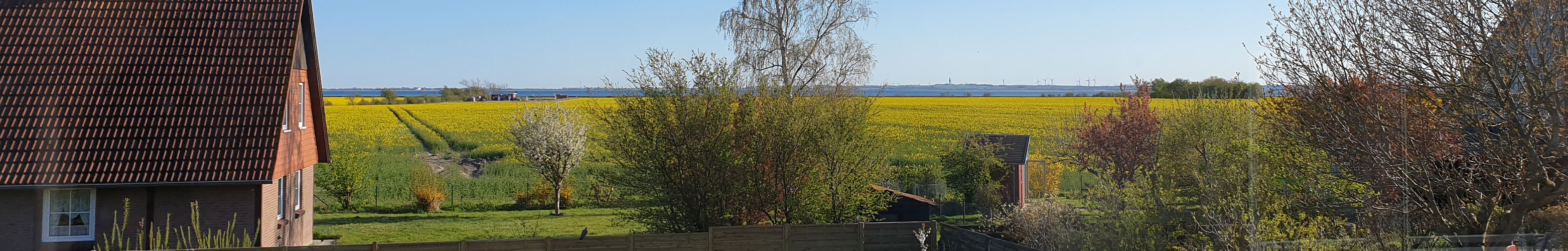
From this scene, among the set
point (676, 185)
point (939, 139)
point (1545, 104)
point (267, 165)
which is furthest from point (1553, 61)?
point (939, 139)

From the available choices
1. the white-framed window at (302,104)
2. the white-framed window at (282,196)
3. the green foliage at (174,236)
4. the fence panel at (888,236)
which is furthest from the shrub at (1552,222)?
the white-framed window at (302,104)

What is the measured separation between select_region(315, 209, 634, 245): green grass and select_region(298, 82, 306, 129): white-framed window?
338 centimetres

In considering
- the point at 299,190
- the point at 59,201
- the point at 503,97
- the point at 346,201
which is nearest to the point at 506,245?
the point at 299,190

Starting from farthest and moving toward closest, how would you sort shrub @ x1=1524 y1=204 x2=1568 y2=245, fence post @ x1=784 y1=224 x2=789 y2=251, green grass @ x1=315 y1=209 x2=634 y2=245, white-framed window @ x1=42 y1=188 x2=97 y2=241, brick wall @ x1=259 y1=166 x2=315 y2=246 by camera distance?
green grass @ x1=315 y1=209 x2=634 y2=245, fence post @ x1=784 y1=224 x2=789 y2=251, brick wall @ x1=259 y1=166 x2=315 y2=246, white-framed window @ x1=42 y1=188 x2=97 y2=241, shrub @ x1=1524 y1=204 x2=1568 y2=245

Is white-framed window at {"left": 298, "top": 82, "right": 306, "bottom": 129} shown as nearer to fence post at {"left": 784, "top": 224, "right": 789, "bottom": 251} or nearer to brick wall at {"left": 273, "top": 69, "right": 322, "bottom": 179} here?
brick wall at {"left": 273, "top": 69, "right": 322, "bottom": 179}

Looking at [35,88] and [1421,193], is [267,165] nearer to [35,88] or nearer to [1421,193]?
[35,88]

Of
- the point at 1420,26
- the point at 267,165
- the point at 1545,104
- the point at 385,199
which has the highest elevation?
the point at 1420,26

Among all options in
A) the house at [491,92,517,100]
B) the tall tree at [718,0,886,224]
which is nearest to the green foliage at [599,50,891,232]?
the tall tree at [718,0,886,224]

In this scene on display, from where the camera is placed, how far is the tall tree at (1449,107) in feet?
30.7

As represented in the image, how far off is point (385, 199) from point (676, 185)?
1578cm

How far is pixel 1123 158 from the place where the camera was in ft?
80.0

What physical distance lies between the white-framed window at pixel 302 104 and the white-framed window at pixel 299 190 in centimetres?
99

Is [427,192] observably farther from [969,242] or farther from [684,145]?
[969,242]

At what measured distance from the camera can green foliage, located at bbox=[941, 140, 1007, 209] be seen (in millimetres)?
25234
